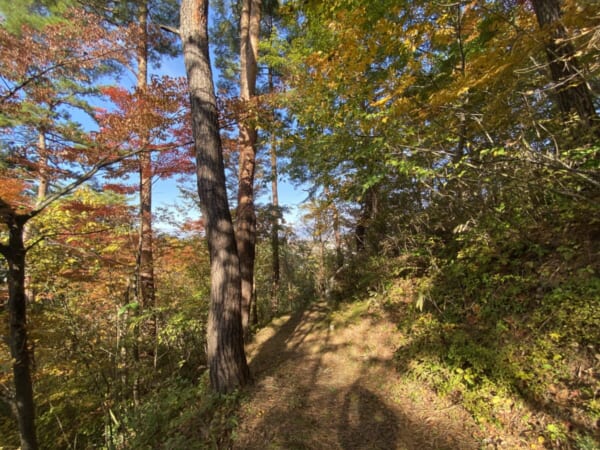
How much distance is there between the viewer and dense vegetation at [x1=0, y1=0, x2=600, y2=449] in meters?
2.65

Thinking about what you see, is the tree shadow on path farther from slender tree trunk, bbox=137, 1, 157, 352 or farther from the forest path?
slender tree trunk, bbox=137, 1, 157, 352

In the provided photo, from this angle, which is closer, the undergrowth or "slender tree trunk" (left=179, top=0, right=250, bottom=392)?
the undergrowth

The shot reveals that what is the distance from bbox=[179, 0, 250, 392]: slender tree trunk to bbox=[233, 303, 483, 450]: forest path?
52 cm

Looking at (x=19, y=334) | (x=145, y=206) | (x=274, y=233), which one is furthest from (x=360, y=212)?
(x=19, y=334)

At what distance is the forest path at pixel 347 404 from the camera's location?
242cm

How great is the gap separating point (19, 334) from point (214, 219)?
8.51ft

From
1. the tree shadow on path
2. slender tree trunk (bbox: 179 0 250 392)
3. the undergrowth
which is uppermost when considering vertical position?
slender tree trunk (bbox: 179 0 250 392)

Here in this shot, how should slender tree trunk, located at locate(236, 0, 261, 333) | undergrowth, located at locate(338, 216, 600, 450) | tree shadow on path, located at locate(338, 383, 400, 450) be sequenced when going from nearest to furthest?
undergrowth, located at locate(338, 216, 600, 450) < tree shadow on path, located at locate(338, 383, 400, 450) < slender tree trunk, located at locate(236, 0, 261, 333)

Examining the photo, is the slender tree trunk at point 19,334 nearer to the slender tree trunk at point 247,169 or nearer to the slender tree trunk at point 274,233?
the slender tree trunk at point 247,169

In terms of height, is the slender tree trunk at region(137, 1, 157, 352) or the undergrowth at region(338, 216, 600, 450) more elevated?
the slender tree trunk at region(137, 1, 157, 352)

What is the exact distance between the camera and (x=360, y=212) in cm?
786

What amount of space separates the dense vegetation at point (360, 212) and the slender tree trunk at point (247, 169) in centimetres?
5

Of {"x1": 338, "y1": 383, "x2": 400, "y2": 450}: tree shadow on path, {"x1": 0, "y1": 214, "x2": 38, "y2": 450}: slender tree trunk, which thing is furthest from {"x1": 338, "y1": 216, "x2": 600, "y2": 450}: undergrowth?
{"x1": 0, "y1": 214, "x2": 38, "y2": 450}: slender tree trunk

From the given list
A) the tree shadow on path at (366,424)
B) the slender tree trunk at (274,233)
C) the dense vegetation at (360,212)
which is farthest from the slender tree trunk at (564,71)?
the slender tree trunk at (274,233)
